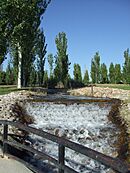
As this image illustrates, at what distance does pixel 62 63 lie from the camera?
5853 centimetres

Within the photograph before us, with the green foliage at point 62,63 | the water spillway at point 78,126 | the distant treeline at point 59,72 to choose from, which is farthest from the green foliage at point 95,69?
the water spillway at point 78,126

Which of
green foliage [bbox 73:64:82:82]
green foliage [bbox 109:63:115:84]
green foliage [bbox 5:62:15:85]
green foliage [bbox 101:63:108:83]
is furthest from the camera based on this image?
green foliage [bbox 73:64:82:82]

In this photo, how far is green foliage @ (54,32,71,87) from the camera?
57156mm

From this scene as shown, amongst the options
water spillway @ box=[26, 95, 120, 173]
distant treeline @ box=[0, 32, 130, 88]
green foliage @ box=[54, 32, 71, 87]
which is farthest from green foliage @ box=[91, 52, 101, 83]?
water spillway @ box=[26, 95, 120, 173]

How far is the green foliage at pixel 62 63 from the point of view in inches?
2250

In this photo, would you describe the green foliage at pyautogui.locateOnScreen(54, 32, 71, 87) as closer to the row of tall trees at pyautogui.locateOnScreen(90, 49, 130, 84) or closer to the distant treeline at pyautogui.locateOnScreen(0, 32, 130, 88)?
the distant treeline at pyautogui.locateOnScreen(0, 32, 130, 88)

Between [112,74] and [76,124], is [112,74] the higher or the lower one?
the higher one

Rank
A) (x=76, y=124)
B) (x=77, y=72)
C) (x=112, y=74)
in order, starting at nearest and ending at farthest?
(x=76, y=124) < (x=112, y=74) < (x=77, y=72)

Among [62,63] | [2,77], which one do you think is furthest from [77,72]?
[62,63]

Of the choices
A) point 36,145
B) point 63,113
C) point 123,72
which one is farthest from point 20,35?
point 123,72

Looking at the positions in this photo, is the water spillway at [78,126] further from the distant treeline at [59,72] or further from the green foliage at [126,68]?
the green foliage at [126,68]

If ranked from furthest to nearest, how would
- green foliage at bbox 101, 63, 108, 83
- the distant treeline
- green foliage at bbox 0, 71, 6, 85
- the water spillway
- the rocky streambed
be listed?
green foliage at bbox 101, 63, 108, 83, green foliage at bbox 0, 71, 6, 85, the distant treeline, the rocky streambed, the water spillway

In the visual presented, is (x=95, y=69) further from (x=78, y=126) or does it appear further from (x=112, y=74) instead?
(x=78, y=126)

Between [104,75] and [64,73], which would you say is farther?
[104,75]
